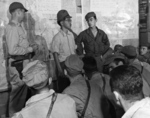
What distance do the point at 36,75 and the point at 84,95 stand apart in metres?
0.67

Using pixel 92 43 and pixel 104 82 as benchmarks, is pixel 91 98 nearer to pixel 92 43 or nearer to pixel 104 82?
pixel 104 82

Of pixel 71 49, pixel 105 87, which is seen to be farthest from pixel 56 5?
pixel 105 87

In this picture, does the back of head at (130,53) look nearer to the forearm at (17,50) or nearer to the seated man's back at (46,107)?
the forearm at (17,50)

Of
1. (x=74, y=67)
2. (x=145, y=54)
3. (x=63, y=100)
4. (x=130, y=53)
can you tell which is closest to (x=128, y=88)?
(x=63, y=100)

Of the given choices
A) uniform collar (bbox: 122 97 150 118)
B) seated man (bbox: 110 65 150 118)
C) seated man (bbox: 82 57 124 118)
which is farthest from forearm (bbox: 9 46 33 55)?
uniform collar (bbox: 122 97 150 118)

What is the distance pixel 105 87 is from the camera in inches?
136

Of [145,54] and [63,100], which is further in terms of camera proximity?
[145,54]

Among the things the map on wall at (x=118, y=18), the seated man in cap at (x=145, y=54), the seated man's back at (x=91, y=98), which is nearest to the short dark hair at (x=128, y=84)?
the seated man's back at (x=91, y=98)

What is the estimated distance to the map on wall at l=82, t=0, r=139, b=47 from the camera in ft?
23.5

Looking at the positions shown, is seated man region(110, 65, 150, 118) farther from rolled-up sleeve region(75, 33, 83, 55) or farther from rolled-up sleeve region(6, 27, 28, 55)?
rolled-up sleeve region(75, 33, 83, 55)

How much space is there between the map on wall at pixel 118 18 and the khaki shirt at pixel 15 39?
9.03 feet

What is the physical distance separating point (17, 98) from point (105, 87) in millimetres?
1983

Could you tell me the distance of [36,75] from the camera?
99.9 inches

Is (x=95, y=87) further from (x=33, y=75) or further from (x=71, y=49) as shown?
(x=71, y=49)
